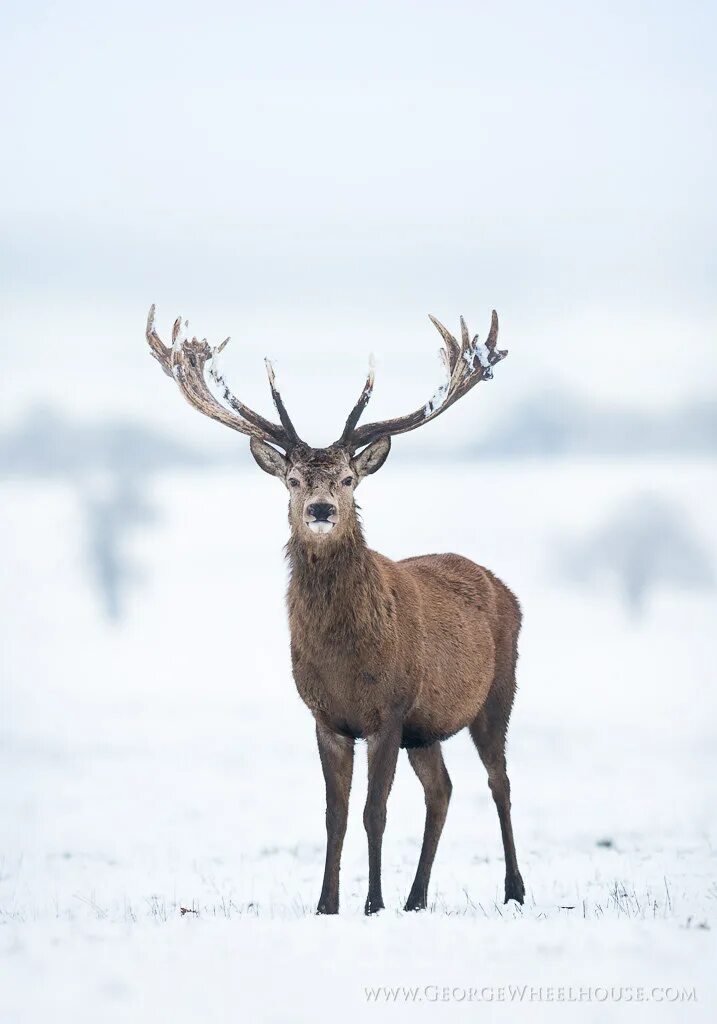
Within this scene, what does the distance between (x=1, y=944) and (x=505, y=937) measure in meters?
3.03

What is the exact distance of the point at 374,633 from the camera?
423 inches

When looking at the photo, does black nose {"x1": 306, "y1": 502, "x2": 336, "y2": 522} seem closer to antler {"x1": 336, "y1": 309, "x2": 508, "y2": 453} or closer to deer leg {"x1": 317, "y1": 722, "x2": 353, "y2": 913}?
antler {"x1": 336, "y1": 309, "x2": 508, "y2": 453}

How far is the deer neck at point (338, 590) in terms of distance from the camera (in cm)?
1076

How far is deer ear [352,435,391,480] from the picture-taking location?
11.3 meters

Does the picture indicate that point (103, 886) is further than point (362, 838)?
Answer: No

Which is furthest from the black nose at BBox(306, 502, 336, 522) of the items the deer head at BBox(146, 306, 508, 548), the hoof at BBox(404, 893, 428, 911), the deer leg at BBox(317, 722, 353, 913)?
the hoof at BBox(404, 893, 428, 911)

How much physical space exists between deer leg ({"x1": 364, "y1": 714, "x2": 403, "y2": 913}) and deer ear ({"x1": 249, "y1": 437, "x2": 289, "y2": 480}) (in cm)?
211

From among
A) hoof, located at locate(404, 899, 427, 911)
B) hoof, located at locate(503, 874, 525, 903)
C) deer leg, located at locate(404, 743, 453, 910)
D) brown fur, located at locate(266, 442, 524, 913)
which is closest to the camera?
brown fur, located at locate(266, 442, 524, 913)

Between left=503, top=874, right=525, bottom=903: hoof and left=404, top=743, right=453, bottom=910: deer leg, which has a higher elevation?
left=404, top=743, right=453, bottom=910: deer leg

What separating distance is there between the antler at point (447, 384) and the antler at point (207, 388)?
51 cm

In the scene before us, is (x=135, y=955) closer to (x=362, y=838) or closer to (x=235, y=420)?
(x=235, y=420)

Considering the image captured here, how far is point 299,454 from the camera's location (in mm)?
11023

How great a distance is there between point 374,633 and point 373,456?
4.70 ft

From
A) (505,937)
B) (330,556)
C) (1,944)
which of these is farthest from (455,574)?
(1,944)
